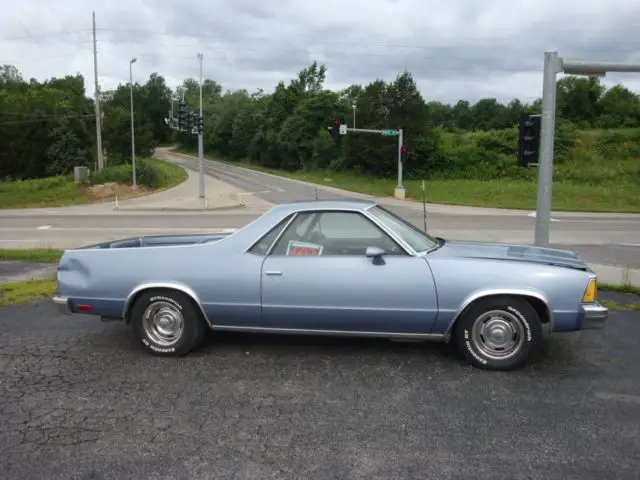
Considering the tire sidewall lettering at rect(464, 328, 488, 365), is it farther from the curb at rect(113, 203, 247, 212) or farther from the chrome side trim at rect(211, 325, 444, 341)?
the curb at rect(113, 203, 247, 212)

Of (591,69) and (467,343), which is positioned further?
(591,69)

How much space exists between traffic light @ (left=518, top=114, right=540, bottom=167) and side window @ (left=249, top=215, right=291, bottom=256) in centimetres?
571

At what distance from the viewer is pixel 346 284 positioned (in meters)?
4.86

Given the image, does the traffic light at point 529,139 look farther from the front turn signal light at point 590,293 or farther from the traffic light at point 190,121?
the traffic light at point 190,121

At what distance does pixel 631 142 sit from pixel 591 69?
177 ft

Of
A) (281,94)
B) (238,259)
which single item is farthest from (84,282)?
(281,94)

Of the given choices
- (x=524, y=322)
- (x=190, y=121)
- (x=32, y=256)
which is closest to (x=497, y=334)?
(x=524, y=322)

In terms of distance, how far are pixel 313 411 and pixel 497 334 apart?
5.62ft

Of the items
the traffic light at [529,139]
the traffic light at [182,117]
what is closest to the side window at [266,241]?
the traffic light at [529,139]

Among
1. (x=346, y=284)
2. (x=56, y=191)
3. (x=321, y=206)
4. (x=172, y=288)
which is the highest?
(x=321, y=206)

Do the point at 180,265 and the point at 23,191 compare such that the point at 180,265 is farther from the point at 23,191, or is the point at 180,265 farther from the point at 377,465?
the point at 23,191

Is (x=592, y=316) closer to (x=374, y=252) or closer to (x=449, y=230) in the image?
(x=374, y=252)

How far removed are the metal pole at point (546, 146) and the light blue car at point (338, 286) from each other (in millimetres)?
3756

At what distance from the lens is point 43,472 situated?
327cm
